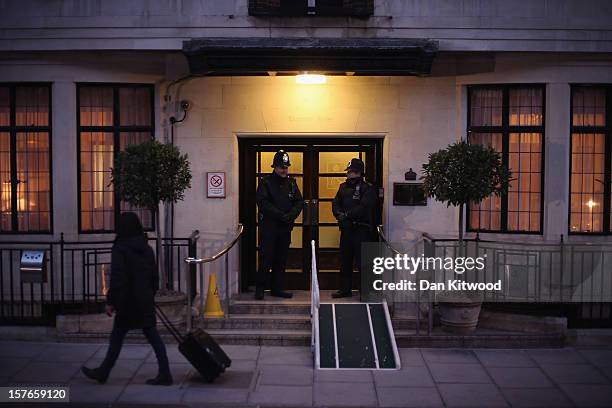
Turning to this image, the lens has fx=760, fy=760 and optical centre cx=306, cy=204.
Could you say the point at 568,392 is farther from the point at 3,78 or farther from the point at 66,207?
the point at 3,78

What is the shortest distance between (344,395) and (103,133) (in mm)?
5800

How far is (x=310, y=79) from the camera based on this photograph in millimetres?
11438

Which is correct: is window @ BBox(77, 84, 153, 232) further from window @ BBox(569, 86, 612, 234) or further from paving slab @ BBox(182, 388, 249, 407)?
window @ BBox(569, 86, 612, 234)

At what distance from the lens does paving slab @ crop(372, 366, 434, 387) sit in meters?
8.72

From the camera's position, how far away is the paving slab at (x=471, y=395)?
8.09 meters

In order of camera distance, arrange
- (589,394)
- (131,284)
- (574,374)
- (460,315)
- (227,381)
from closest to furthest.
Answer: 1. (131,284)
2. (589,394)
3. (227,381)
4. (574,374)
5. (460,315)

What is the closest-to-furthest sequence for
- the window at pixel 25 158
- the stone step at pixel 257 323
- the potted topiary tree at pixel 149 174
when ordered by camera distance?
1. the potted topiary tree at pixel 149 174
2. the stone step at pixel 257 323
3. the window at pixel 25 158

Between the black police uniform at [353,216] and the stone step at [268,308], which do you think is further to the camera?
the black police uniform at [353,216]

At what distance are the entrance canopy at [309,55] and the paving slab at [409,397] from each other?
4.55m

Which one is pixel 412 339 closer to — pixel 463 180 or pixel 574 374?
pixel 574 374

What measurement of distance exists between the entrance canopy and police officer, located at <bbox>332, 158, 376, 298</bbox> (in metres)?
1.44

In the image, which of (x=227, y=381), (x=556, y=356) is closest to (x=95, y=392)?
(x=227, y=381)

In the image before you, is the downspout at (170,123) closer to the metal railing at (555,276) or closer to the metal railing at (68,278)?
the metal railing at (68,278)

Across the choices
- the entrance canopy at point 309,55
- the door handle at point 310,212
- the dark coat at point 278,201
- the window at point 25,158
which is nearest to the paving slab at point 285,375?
the dark coat at point 278,201
